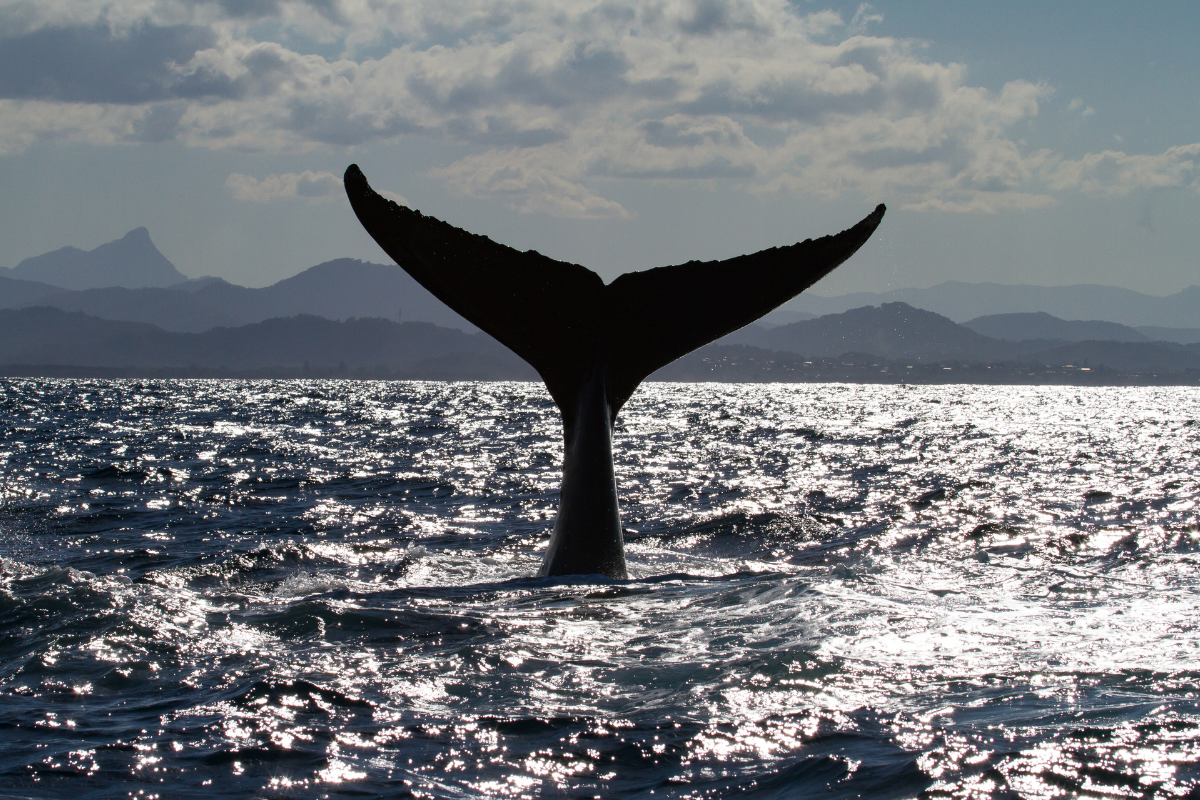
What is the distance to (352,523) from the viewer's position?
13.3 metres

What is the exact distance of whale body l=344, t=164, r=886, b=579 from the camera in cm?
717

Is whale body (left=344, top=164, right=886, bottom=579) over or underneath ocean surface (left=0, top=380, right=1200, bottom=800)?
over

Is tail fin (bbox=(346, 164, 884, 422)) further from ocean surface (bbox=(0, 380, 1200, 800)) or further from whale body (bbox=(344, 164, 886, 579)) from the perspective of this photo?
ocean surface (bbox=(0, 380, 1200, 800))

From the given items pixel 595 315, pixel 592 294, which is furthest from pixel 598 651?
pixel 592 294

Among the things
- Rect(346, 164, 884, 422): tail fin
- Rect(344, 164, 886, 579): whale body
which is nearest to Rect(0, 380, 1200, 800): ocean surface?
Rect(344, 164, 886, 579): whale body

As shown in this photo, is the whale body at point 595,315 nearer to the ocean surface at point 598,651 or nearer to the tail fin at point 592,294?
the tail fin at point 592,294

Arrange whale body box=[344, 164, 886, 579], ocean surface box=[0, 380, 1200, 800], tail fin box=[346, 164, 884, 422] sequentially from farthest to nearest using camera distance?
whale body box=[344, 164, 886, 579] < tail fin box=[346, 164, 884, 422] < ocean surface box=[0, 380, 1200, 800]

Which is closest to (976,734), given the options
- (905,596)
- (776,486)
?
(905,596)

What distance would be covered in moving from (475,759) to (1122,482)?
18.9 meters

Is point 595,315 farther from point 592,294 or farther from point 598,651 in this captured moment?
point 598,651

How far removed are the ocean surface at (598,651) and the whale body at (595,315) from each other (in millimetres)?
703

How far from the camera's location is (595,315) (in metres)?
7.86

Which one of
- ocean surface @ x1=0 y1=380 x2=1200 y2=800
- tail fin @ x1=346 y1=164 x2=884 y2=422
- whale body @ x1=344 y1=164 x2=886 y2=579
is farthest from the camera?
whale body @ x1=344 y1=164 x2=886 y2=579

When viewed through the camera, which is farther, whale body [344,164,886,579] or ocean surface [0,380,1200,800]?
whale body [344,164,886,579]
